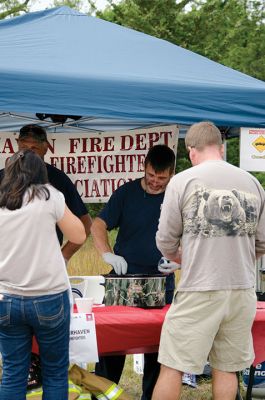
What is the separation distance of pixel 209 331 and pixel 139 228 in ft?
3.71

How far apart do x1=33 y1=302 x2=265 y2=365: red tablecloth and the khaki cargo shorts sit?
22cm

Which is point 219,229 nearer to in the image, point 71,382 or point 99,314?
point 99,314

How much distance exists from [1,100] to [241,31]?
660 inches

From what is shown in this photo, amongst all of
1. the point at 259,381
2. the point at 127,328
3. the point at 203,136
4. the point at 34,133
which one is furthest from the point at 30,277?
the point at 259,381

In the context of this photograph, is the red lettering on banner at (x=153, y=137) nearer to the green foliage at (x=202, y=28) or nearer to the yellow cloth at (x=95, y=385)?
the yellow cloth at (x=95, y=385)

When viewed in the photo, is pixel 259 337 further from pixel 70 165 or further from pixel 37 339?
pixel 70 165

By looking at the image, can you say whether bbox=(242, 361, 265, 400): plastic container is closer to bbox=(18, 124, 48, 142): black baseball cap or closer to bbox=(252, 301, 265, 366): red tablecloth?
bbox=(252, 301, 265, 366): red tablecloth

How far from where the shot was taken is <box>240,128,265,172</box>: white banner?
4.02 metres

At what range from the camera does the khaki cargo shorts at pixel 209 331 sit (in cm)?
318

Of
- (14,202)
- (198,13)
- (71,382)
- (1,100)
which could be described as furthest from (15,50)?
(198,13)

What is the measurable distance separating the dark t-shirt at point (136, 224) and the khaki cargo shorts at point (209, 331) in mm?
886

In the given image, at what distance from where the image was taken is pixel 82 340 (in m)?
3.38

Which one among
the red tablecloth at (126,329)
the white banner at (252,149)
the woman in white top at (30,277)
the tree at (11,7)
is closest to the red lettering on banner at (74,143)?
the white banner at (252,149)

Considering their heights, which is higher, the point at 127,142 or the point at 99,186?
the point at 127,142
